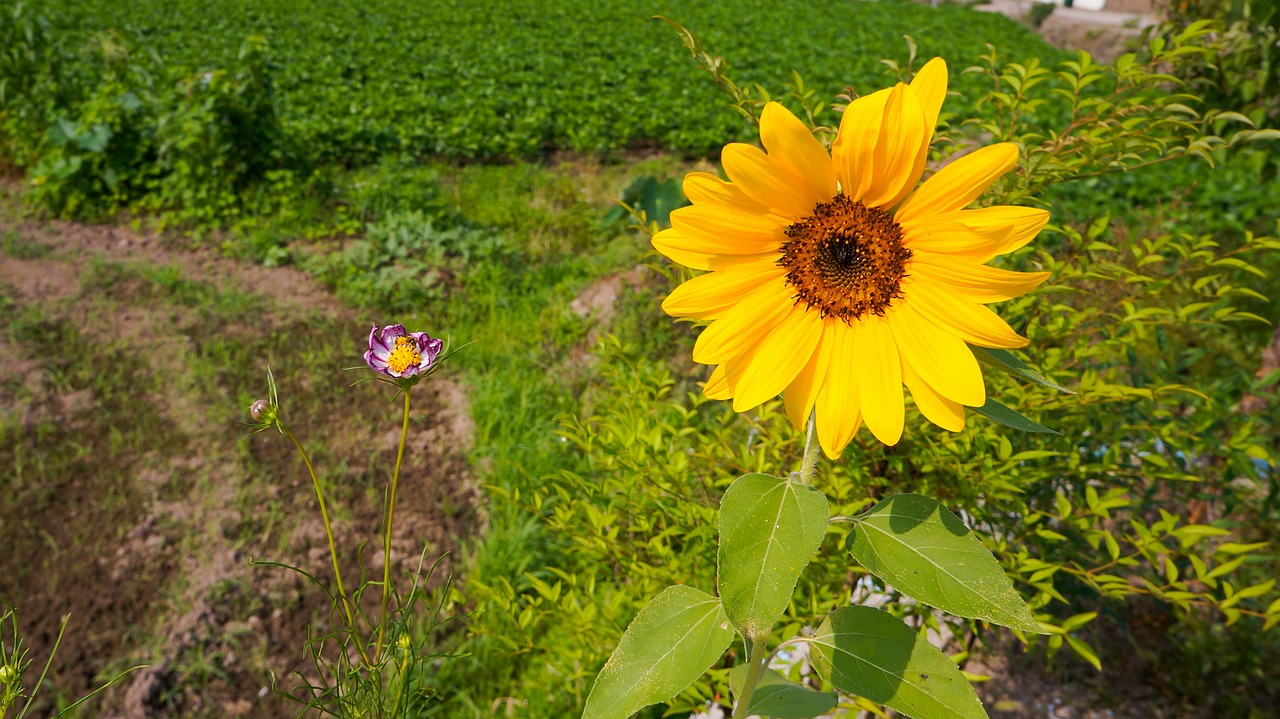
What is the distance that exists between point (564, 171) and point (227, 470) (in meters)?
3.66

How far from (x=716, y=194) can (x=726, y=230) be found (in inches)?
1.9

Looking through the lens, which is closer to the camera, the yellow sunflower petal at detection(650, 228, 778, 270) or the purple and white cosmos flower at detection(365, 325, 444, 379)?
the yellow sunflower petal at detection(650, 228, 778, 270)

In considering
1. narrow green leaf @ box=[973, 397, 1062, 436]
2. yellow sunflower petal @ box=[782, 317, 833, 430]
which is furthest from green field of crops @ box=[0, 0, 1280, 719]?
yellow sunflower petal @ box=[782, 317, 833, 430]

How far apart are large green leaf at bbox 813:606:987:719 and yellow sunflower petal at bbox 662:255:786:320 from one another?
1.50 feet

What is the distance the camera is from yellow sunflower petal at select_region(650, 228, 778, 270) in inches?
37.7

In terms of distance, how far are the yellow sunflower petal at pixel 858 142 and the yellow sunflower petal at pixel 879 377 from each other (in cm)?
17

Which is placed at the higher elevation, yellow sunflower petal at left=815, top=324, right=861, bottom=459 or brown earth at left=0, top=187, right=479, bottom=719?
yellow sunflower petal at left=815, top=324, right=861, bottom=459

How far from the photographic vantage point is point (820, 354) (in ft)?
3.22

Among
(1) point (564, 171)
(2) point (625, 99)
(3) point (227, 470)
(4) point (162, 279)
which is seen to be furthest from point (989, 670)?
(2) point (625, 99)

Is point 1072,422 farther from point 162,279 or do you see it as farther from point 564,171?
point 564,171

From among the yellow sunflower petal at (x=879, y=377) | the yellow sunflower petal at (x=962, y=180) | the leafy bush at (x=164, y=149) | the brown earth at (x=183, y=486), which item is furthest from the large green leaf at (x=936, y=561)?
the leafy bush at (x=164, y=149)

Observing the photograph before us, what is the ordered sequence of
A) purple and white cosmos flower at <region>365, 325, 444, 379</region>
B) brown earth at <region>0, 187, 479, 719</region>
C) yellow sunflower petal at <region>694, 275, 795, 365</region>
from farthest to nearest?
brown earth at <region>0, 187, 479, 719</region>, purple and white cosmos flower at <region>365, 325, 444, 379</region>, yellow sunflower petal at <region>694, 275, 795, 365</region>

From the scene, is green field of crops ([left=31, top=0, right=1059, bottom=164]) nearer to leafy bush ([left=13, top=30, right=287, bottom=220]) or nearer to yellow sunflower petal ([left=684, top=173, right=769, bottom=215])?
leafy bush ([left=13, top=30, right=287, bottom=220])

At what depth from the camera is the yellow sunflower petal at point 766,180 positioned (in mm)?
894
